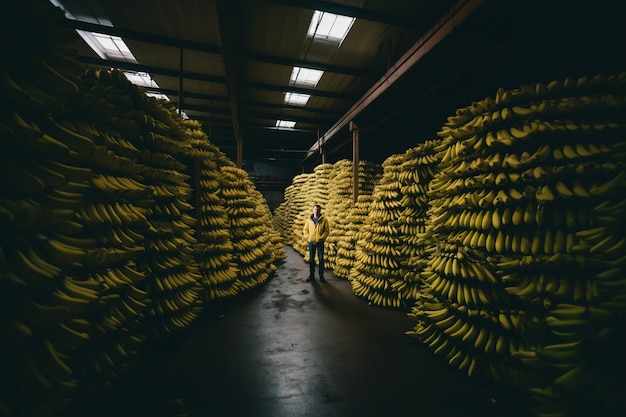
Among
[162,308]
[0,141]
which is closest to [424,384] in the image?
[162,308]

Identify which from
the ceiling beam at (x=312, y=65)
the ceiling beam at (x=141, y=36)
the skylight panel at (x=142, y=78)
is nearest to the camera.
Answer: the ceiling beam at (x=141, y=36)

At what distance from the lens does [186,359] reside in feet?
9.25

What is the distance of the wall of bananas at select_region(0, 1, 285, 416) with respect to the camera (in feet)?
3.82

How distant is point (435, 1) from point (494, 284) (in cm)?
417

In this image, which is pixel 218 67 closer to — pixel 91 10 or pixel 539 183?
pixel 91 10

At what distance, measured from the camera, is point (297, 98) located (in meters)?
7.45

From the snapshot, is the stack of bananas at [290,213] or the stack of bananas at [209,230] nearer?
the stack of bananas at [209,230]

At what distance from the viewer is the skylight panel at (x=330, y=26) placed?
13.4ft

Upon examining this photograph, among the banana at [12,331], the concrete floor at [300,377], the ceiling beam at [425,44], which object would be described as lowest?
the concrete floor at [300,377]

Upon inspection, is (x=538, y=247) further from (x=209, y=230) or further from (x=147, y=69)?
(x=147, y=69)

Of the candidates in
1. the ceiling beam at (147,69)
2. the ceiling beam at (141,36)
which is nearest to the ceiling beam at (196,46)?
the ceiling beam at (141,36)

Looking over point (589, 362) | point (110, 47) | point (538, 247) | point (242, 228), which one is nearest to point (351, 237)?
point (242, 228)

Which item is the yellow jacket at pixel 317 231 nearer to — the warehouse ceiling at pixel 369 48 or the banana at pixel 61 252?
the warehouse ceiling at pixel 369 48

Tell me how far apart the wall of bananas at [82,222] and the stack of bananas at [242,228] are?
0.77m
